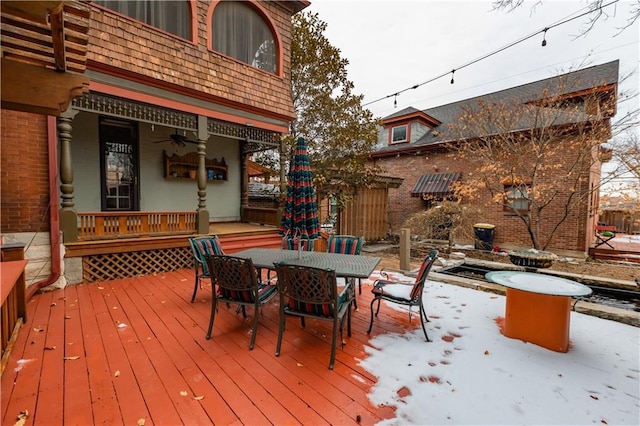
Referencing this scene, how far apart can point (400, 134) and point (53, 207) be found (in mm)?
13267

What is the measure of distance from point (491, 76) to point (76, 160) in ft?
49.8

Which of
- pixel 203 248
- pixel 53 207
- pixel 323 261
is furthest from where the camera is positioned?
pixel 53 207

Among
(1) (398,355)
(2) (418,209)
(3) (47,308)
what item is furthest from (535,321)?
(2) (418,209)

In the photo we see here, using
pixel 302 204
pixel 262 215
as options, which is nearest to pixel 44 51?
pixel 302 204

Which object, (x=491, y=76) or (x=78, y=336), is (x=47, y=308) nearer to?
(x=78, y=336)

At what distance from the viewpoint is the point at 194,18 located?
6.31 metres

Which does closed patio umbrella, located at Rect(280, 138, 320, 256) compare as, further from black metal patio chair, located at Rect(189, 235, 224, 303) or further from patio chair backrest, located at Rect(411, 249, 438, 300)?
patio chair backrest, located at Rect(411, 249, 438, 300)

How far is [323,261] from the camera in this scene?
381cm

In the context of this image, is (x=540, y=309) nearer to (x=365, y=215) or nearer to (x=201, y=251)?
(x=201, y=251)

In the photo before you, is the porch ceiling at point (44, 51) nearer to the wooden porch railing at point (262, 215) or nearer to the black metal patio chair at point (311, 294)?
the black metal patio chair at point (311, 294)

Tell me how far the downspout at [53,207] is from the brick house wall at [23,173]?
0.05 metres

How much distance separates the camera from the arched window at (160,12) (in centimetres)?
551

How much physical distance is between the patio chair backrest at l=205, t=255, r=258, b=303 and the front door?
556cm

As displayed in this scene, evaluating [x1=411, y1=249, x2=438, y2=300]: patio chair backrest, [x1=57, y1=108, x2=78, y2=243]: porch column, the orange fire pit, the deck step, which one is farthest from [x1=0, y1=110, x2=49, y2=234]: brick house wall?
the orange fire pit
